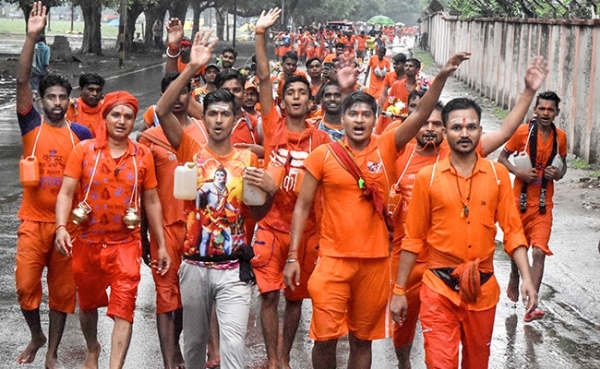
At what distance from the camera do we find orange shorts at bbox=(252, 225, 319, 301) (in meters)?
7.50

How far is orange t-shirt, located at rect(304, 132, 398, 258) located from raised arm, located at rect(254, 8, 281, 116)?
891 mm

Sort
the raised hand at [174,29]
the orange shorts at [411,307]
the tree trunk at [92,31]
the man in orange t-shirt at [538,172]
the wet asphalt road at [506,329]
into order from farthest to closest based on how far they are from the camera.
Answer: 1. the tree trunk at [92,31]
2. the man in orange t-shirt at [538,172]
3. the raised hand at [174,29]
4. the wet asphalt road at [506,329]
5. the orange shorts at [411,307]

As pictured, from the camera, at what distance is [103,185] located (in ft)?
22.8

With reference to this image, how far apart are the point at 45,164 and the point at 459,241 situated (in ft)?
9.77

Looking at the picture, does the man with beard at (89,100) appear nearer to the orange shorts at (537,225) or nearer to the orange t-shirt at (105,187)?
the orange t-shirt at (105,187)

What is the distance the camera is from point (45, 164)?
7535 mm

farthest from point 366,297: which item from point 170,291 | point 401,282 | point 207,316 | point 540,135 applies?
point 540,135

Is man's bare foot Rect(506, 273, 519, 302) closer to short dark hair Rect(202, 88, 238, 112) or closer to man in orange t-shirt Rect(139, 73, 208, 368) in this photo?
man in orange t-shirt Rect(139, 73, 208, 368)

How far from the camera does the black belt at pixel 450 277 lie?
20.0 ft

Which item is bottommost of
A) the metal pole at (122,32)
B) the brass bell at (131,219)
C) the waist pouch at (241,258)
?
the waist pouch at (241,258)

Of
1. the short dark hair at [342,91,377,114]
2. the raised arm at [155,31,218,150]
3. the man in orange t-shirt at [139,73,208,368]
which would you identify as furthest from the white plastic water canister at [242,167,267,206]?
the man in orange t-shirt at [139,73,208,368]

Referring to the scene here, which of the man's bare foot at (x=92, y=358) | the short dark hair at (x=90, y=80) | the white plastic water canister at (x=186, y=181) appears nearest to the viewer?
the white plastic water canister at (x=186, y=181)

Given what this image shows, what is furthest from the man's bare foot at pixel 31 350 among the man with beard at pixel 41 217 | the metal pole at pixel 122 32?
the metal pole at pixel 122 32

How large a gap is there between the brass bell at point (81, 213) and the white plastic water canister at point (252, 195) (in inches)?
40.2
